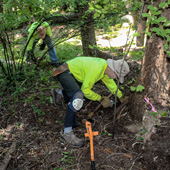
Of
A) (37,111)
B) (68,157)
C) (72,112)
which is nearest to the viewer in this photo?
(68,157)

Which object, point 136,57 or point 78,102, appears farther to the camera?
point 136,57

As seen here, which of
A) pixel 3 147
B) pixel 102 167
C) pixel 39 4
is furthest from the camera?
pixel 39 4

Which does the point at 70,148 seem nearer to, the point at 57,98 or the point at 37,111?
the point at 37,111

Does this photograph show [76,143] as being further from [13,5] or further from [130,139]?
[13,5]

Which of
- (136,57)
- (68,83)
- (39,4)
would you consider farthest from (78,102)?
(136,57)

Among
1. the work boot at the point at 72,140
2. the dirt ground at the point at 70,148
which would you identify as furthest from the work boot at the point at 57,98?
the work boot at the point at 72,140

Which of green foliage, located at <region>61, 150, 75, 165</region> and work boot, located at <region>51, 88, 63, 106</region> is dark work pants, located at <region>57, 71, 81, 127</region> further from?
work boot, located at <region>51, 88, 63, 106</region>

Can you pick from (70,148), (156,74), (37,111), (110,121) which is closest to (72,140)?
(70,148)

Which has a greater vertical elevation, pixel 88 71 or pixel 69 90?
pixel 88 71

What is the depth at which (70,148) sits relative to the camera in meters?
2.49

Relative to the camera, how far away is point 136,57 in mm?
5617

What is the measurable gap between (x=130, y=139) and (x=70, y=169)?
36.7 inches

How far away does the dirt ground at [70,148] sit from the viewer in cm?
216

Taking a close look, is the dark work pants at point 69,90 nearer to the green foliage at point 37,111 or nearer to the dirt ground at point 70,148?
the dirt ground at point 70,148
